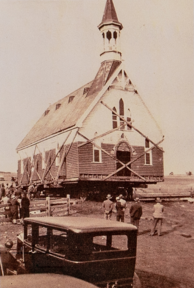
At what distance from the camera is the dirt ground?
8.47 m

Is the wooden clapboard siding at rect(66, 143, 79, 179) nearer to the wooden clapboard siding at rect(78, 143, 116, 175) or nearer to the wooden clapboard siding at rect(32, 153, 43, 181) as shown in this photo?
the wooden clapboard siding at rect(78, 143, 116, 175)

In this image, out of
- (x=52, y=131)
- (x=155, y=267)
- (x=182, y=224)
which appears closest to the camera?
(x=155, y=267)

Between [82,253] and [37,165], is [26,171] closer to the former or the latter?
[37,165]

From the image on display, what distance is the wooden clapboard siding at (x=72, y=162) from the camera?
2341 centimetres

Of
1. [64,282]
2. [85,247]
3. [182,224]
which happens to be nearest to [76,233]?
[85,247]

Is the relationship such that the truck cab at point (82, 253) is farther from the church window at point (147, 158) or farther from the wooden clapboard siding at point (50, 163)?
the wooden clapboard siding at point (50, 163)

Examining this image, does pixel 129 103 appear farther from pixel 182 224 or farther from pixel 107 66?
pixel 182 224

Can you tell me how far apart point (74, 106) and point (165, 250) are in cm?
1855

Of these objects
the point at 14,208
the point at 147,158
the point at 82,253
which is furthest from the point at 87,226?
the point at 147,158

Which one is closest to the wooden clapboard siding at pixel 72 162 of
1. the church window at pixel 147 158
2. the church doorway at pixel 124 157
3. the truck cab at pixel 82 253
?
the church doorway at pixel 124 157

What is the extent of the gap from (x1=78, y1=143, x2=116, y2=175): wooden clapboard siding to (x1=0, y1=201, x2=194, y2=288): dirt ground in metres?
3.63

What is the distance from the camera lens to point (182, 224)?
1761 cm

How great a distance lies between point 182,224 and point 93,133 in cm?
944

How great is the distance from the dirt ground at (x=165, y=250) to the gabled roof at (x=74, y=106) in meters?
7.94
